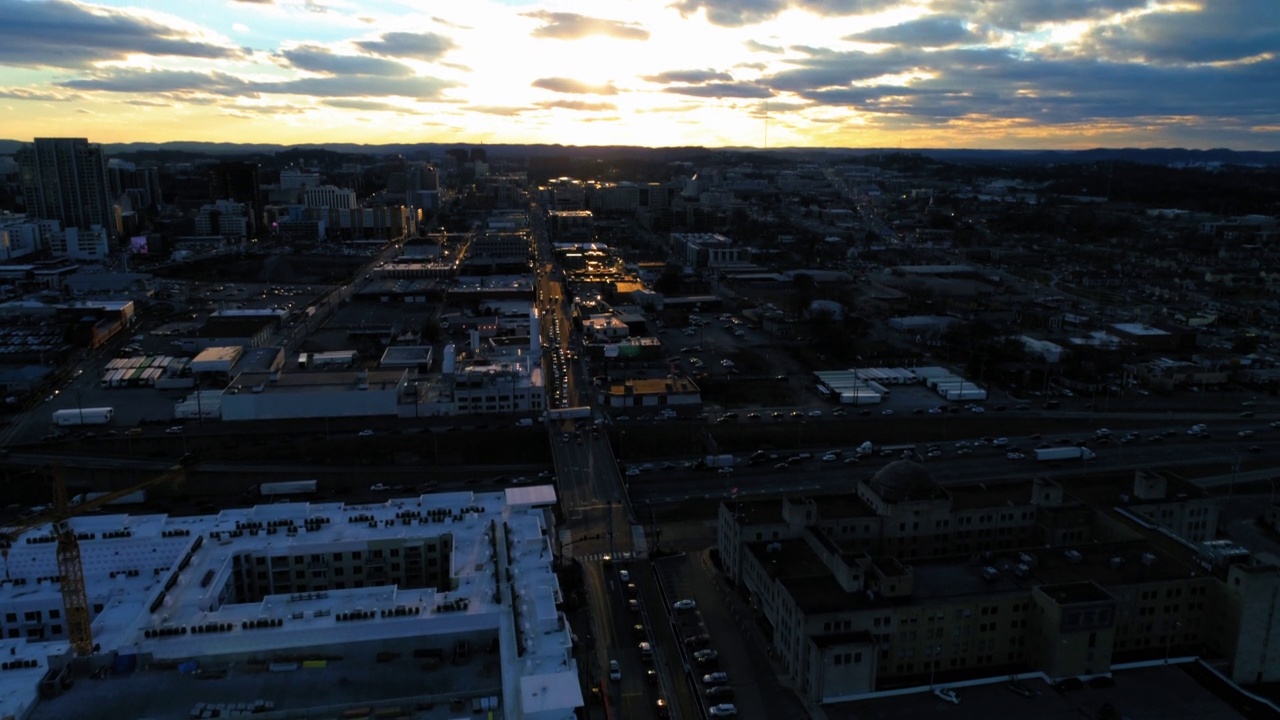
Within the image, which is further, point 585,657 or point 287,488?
point 287,488

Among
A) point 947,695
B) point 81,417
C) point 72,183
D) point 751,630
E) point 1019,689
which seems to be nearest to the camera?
point 947,695

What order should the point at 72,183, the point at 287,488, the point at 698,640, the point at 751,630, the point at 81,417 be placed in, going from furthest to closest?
the point at 72,183 < the point at 81,417 < the point at 287,488 < the point at 751,630 < the point at 698,640

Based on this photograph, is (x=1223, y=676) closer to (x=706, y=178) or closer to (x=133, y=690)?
(x=133, y=690)

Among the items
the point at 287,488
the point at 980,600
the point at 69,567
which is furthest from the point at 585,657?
the point at 287,488

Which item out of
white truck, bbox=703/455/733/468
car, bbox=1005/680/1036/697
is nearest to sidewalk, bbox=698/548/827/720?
car, bbox=1005/680/1036/697

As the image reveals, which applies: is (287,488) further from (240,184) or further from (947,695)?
(240,184)

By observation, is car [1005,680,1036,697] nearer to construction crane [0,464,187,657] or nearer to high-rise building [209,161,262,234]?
construction crane [0,464,187,657]

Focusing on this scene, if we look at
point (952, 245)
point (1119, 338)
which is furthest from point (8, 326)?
point (952, 245)

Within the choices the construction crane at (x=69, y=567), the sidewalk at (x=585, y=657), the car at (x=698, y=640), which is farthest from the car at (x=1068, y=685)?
the construction crane at (x=69, y=567)
